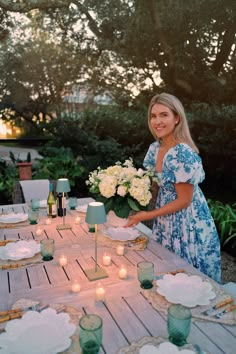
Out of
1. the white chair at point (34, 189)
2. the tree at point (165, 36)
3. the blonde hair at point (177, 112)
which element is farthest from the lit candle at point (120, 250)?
the tree at point (165, 36)

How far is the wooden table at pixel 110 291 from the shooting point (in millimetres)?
1291

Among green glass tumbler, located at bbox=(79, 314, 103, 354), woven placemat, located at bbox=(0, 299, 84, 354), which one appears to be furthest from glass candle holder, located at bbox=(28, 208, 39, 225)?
green glass tumbler, located at bbox=(79, 314, 103, 354)

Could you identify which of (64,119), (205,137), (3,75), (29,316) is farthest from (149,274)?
(3,75)

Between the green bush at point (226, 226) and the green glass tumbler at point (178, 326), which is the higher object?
the green glass tumbler at point (178, 326)

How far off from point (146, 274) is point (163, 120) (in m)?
1.18

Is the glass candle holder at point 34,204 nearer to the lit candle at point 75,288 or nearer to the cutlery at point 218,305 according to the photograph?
the lit candle at point 75,288

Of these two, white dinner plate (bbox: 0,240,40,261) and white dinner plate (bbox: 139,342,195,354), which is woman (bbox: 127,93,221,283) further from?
white dinner plate (bbox: 139,342,195,354)

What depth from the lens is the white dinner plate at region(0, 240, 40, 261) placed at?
6.71 ft

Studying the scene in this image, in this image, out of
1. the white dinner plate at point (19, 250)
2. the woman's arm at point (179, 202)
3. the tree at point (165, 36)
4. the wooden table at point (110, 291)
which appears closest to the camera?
the wooden table at point (110, 291)

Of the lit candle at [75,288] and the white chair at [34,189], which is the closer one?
the lit candle at [75,288]

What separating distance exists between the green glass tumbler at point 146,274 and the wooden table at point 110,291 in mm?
44

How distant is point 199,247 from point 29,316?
1.38 meters

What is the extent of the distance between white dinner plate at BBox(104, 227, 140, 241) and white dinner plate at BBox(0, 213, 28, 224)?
86 cm

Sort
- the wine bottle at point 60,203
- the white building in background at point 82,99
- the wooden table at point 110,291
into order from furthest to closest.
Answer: the white building in background at point 82,99, the wine bottle at point 60,203, the wooden table at point 110,291
